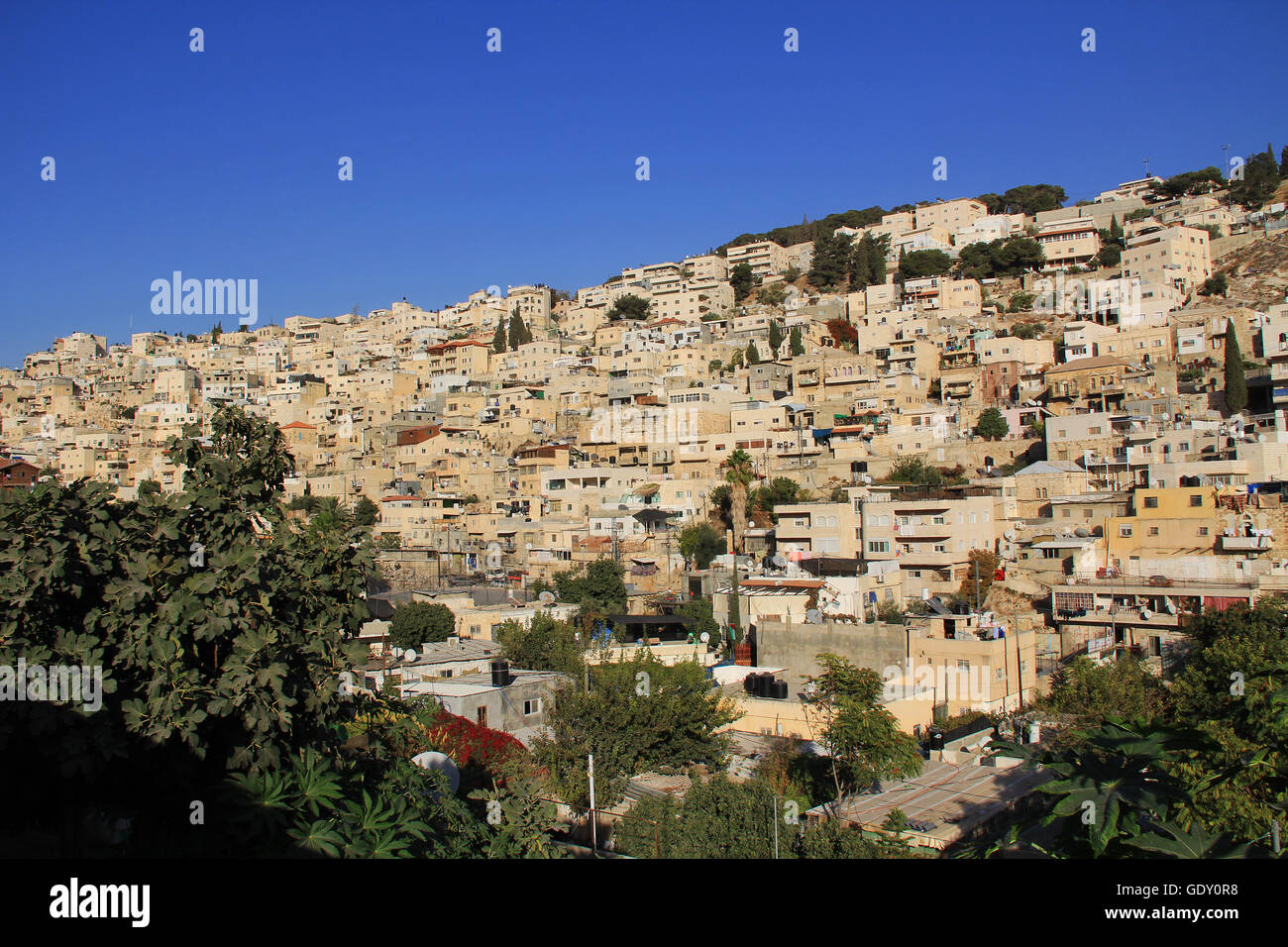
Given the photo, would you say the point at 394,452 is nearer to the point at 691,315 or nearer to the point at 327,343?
the point at 691,315

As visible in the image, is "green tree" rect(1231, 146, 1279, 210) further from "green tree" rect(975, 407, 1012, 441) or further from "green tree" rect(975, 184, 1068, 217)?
"green tree" rect(975, 407, 1012, 441)

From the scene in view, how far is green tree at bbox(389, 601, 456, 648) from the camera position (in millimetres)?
21953

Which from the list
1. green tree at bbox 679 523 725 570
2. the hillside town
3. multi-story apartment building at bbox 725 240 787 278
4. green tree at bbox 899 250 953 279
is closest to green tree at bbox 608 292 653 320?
the hillside town

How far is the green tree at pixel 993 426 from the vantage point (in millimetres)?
36938

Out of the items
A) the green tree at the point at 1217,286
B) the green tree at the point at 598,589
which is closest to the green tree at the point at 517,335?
the green tree at the point at 598,589

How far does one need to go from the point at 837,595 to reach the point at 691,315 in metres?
53.2

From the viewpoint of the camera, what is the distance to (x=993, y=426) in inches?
1455

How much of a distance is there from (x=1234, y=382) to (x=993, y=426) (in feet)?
28.6

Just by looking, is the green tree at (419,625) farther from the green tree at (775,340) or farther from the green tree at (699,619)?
the green tree at (775,340)

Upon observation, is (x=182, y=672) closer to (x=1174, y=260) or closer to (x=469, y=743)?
(x=469, y=743)

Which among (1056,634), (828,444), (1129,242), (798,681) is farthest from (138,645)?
(1129,242)

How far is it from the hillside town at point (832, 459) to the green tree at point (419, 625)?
0.62 ft

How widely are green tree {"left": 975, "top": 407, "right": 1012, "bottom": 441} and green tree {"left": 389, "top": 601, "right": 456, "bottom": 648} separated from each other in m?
24.2

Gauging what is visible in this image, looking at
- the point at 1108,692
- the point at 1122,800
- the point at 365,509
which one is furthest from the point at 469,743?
the point at 365,509
